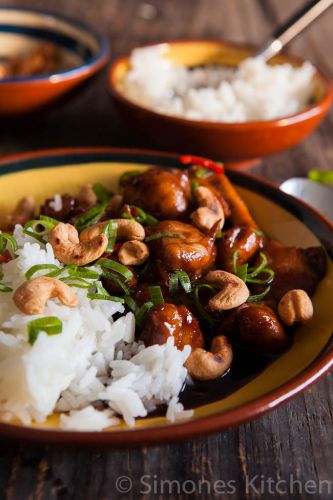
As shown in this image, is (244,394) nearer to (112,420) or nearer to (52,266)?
(112,420)

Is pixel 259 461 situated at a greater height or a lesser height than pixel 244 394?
lesser

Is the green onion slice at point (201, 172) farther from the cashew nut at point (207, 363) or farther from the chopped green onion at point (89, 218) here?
the cashew nut at point (207, 363)

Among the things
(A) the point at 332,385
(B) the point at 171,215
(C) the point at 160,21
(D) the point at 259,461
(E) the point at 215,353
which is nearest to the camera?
(D) the point at 259,461

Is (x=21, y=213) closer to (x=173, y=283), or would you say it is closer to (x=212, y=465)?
(x=173, y=283)

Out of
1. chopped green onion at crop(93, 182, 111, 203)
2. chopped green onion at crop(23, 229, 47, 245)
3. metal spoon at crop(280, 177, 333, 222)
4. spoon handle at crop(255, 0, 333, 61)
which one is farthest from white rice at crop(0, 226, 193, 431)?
spoon handle at crop(255, 0, 333, 61)

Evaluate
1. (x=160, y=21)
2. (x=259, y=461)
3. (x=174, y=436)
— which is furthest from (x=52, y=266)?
(x=160, y=21)

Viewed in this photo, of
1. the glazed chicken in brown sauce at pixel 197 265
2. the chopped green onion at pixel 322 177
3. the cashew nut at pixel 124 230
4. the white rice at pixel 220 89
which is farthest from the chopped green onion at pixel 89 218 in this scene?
the chopped green onion at pixel 322 177
